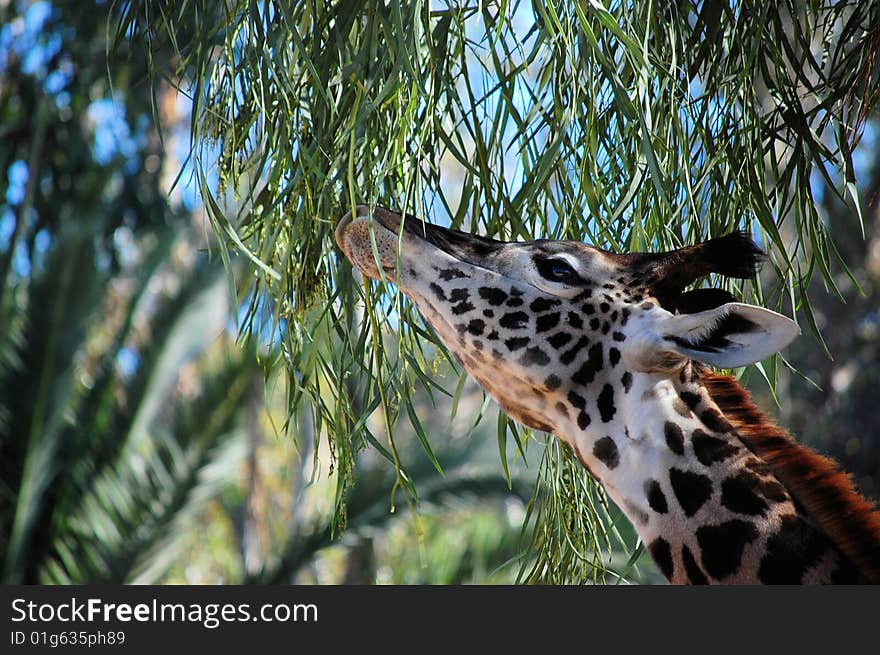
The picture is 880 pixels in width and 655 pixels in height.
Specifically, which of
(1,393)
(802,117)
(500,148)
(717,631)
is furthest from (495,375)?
(1,393)

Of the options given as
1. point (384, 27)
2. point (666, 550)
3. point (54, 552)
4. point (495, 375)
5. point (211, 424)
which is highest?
point (211, 424)

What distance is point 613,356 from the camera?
2301 mm

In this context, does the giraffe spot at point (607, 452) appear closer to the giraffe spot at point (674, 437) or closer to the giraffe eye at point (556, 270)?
the giraffe spot at point (674, 437)

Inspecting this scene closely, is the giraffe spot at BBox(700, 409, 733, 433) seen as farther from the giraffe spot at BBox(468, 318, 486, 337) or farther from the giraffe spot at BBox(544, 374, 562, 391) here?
the giraffe spot at BBox(468, 318, 486, 337)

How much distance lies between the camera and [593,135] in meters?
2.25

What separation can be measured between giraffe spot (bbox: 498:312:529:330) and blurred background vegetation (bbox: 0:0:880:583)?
18 cm

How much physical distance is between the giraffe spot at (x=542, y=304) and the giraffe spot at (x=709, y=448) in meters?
0.38

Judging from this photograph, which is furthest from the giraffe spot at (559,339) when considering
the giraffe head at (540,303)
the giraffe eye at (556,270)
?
the giraffe eye at (556,270)

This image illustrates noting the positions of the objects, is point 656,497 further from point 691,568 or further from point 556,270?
point 556,270

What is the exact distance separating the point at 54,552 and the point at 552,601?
523 cm

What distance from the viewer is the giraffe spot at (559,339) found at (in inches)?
91.8

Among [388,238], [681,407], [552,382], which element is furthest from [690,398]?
[388,238]

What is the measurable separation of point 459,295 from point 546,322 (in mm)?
178

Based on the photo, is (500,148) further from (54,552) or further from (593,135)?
(54,552)
